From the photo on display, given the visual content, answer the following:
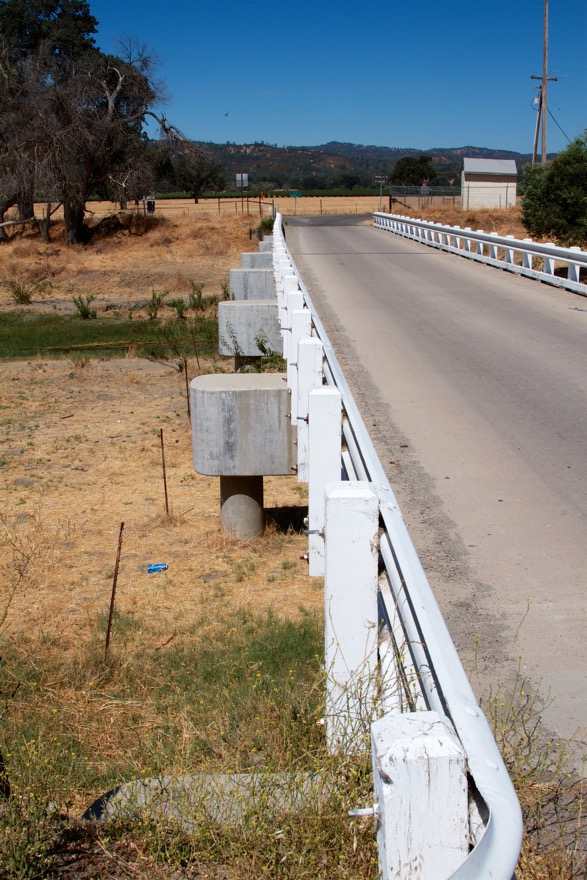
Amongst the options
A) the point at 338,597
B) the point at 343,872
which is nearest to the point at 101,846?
the point at 343,872

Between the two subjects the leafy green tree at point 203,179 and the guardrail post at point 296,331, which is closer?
the guardrail post at point 296,331

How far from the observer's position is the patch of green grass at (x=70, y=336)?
21.3 m

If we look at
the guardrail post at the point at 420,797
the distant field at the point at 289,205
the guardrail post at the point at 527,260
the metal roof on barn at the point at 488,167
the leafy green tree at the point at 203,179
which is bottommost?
the guardrail post at the point at 420,797

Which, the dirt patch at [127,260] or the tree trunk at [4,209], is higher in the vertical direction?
the tree trunk at [4,209]

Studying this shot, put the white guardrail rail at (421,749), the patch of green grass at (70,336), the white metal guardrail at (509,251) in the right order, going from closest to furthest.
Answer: the white guardrail rail at (421,749) < the white metal guardrail at (509,251) < the patch of green grass at (70,336)

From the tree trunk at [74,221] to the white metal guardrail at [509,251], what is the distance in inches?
704

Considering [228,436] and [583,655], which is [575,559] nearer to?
[583,655]

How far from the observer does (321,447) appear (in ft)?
16.2

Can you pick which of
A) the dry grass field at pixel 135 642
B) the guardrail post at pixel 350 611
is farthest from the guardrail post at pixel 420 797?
the guardrail post at pixel 350 611

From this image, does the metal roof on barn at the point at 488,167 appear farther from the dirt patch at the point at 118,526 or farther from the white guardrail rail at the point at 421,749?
the white guardrail rail at the point at 421,749

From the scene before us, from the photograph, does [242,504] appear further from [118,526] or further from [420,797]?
Answer: [420,797]

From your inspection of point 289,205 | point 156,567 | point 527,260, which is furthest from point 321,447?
point 289,205

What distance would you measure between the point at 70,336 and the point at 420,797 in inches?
904

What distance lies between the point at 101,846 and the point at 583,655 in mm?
2316
